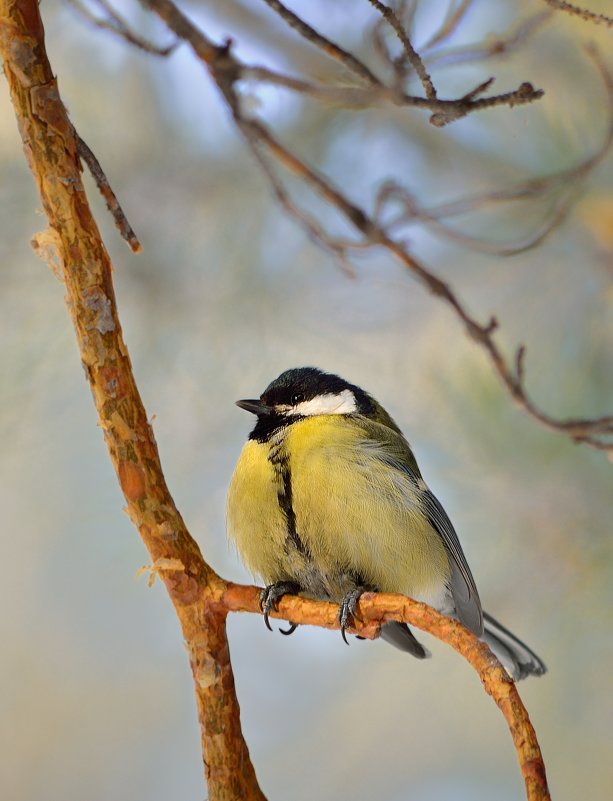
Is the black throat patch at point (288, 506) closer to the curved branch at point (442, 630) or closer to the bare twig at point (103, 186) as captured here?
the curved branch at point (442, 630)

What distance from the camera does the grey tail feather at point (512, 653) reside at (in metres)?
1.15

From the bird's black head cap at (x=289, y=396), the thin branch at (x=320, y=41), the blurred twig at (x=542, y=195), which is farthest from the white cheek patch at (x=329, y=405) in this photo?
the thin branch at (x=320, y=41)

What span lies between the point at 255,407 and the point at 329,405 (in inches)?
4.3

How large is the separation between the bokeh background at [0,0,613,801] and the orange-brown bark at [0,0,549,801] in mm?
551

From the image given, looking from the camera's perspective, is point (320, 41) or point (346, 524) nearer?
point (320, 41)

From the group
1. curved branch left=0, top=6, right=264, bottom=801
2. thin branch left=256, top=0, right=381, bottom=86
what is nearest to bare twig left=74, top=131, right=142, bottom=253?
curved branch left=0, top=6, right=264, bottom=801

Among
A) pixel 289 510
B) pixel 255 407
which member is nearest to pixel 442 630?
pixel 289 510

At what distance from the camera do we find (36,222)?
1.42 m

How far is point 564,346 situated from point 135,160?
2.34ft

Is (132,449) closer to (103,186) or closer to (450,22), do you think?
(103,186)

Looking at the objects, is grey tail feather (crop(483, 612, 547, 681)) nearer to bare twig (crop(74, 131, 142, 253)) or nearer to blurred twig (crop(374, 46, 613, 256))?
blurred twig (crop(374, 46, 613, 256))

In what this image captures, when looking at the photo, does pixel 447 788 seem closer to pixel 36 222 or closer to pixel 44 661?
pixel 44 661

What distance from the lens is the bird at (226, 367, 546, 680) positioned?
1.12 metres

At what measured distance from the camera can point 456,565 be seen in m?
1.19
